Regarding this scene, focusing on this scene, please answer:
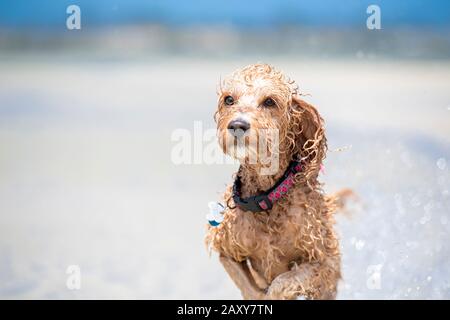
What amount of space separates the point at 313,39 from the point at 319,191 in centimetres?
602

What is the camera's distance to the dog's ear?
158 inches

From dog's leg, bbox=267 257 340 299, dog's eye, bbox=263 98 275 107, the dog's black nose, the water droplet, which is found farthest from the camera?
the water droplet

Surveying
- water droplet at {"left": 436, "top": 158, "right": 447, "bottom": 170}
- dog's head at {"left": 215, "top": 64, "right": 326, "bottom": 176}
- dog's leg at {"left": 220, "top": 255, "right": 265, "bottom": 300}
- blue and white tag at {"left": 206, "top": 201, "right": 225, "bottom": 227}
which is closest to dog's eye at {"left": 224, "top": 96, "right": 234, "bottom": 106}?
dog's head at {"left": 215, "top": 64, "right": 326, "bottom": 176}

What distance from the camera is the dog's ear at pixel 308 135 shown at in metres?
4.01

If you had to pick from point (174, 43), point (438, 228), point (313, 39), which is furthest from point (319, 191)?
point (174, 43)

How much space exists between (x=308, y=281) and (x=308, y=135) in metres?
0.76

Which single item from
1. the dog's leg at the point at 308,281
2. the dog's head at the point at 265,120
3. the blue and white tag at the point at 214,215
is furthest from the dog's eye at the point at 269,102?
the dog's leg at the point at 308,281

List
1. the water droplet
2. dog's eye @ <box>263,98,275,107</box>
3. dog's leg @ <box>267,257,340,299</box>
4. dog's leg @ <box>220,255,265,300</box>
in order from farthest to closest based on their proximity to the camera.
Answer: the water droplet < dog's leg @ <box>220,255,265,300</box> < dog's leg @ <box>267,257,340,299</box> < dog's eye @ <box>263,98,275,107</box>

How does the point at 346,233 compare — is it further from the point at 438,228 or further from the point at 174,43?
the point at 174,43

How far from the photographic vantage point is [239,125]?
144 inches

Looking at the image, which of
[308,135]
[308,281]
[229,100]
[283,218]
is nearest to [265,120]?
[229,100]

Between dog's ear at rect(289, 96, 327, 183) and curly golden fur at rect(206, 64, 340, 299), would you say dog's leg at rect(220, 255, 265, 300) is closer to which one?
curly golden fur at rect(206, 64, 340, 299)

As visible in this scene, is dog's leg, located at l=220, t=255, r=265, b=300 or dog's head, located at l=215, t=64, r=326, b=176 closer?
dog's head, located at l=215, t=64, r=326, b=176

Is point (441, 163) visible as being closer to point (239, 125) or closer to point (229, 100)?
point (229, 100)
